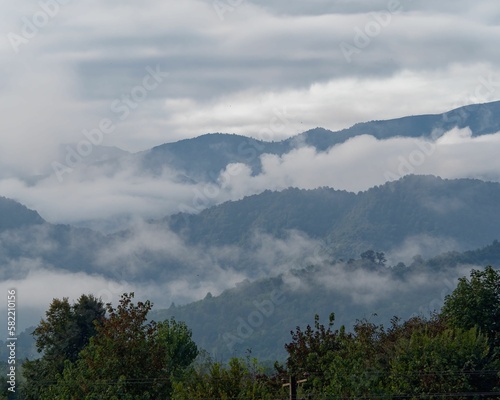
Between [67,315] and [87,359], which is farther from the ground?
[67,315]

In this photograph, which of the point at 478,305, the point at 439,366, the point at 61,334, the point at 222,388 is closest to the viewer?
the point at 222,388

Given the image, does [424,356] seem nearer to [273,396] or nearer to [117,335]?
[273,396]

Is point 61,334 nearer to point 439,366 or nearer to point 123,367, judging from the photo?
point 123,367

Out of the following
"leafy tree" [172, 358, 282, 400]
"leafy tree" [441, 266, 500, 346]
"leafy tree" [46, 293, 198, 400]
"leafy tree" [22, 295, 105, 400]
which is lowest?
"leafy tree" [172, 358, 282, 400]

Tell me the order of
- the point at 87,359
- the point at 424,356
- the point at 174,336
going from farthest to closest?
the point at 174,336
the point at 87,359
the point at 424,356

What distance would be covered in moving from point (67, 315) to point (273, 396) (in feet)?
145

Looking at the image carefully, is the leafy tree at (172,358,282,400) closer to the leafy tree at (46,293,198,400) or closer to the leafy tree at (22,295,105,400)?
the leafy tree at (46,293,198,400)

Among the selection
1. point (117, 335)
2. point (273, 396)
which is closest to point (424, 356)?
point (273, 396)

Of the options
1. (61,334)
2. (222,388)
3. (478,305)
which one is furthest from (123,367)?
(61,334)

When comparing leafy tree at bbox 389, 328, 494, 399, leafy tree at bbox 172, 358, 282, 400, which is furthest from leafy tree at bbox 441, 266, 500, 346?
leafy tree at bbox 172, 358, 282, 400

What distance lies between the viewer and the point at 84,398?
7019cm

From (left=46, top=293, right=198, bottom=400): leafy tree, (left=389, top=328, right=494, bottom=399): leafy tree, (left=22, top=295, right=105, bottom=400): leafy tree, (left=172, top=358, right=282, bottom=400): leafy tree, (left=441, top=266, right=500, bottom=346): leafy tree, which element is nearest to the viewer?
(left=172, top=358, right=282, bottom=400): leafy tree

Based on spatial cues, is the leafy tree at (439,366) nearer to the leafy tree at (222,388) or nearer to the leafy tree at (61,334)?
the leafy tree at (222,388)

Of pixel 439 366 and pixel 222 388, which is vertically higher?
pixel 439 366
